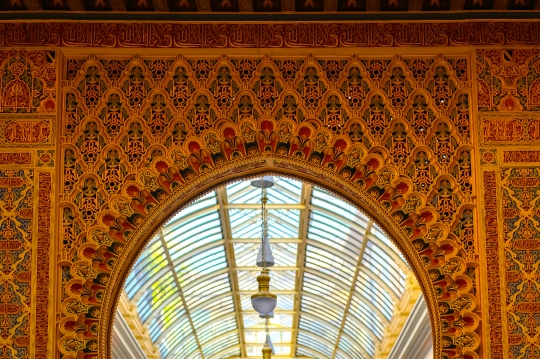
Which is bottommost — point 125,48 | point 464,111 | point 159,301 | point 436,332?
point 436,332

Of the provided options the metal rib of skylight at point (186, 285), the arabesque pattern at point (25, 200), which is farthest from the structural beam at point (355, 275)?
the arabesque pattern at point (25, 200)

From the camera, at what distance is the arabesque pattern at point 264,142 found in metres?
8.70

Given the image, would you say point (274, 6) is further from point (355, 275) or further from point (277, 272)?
point (277, 272)

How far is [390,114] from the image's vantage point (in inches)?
355

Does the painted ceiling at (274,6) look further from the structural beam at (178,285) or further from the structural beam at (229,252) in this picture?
the structural beam at (178,285)

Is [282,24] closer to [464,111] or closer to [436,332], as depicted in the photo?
[464,111]

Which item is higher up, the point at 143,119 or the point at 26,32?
the point at 26,32

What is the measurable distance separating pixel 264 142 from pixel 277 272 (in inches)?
414

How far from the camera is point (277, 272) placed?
19312 mm

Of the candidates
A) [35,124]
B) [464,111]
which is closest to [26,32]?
[35,124]

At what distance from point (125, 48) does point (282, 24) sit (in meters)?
1.25

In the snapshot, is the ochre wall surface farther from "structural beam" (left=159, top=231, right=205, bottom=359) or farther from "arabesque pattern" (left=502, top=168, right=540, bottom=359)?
"structural beam" (left=159, top=231, right=205, bottom=359)

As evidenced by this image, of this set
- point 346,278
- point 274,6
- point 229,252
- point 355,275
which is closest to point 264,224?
point 229,252

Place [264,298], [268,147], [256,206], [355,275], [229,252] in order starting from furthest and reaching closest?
1. [229,252]
2. [355,275]
3. [256,206]
4. [264,298]
5. [268,147]
